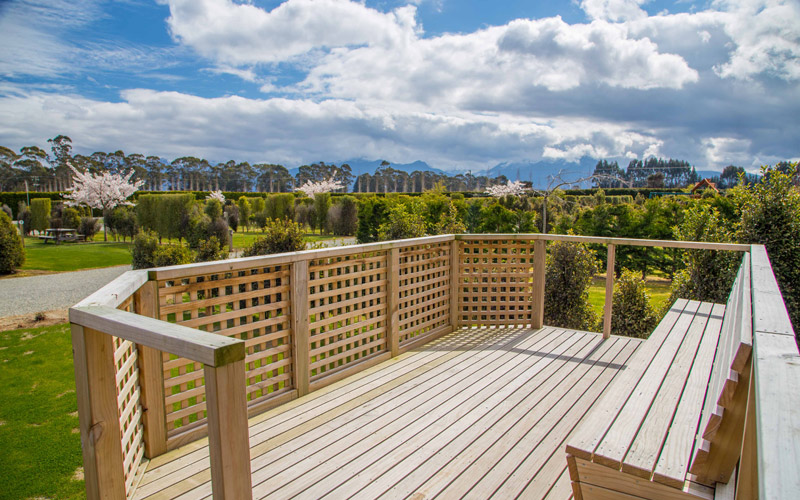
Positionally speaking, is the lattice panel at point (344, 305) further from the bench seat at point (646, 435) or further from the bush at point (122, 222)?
the bush at point (122, 222)

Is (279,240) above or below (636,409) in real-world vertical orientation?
above

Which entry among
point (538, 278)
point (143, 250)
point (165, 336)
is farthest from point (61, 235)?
point (165, 336)

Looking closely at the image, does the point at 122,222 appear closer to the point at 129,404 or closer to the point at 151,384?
the point at 151,384

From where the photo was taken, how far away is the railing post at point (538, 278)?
16.1 ft

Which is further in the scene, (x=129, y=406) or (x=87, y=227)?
(x=87, y=227)

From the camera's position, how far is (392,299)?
13.3 ft

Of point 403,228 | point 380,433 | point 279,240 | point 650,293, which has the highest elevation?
point 403,228

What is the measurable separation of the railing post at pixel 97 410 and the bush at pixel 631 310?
7.05 metres

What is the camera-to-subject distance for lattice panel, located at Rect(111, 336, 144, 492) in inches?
79.5

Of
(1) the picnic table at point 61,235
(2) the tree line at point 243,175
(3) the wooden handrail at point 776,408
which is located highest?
(2) the tree line at point 243,175

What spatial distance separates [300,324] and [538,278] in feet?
9.47

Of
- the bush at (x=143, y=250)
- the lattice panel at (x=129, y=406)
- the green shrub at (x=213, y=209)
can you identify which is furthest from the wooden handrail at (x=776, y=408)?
the green shrub at (x=213, y=209)

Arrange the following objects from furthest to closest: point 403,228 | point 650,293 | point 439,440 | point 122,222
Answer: point 122,222 → point 650,293 → point 403,228 → point 439,440

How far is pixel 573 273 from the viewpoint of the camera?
7.12 metres
